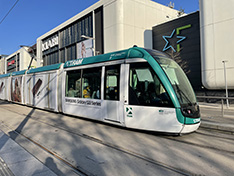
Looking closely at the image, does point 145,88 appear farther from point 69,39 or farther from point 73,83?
point 69,39

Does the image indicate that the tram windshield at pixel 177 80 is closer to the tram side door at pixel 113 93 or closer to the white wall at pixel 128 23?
the tram side door at pixel 113 93

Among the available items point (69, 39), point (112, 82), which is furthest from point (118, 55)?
point (69, 39)

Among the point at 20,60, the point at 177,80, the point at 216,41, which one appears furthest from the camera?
the point at 20,60

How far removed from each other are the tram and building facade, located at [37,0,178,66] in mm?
13197

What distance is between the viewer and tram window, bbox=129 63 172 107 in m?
5.12

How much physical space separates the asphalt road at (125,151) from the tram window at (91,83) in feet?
4.75

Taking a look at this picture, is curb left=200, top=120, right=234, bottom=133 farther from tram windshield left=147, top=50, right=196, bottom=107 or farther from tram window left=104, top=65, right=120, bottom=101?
tram window left=104, top=65, right=120, bottom=101

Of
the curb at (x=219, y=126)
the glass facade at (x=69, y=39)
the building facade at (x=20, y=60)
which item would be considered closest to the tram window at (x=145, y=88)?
the curb at (x=219, y=126)

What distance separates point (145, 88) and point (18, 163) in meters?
3.79

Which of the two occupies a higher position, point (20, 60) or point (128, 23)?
point (20, 60)

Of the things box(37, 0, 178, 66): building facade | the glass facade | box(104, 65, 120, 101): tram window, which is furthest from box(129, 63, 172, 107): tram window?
the glass facade

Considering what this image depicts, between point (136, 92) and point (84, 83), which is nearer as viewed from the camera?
point (136, 92)

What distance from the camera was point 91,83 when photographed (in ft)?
23.8

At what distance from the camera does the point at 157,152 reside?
4.25 m
